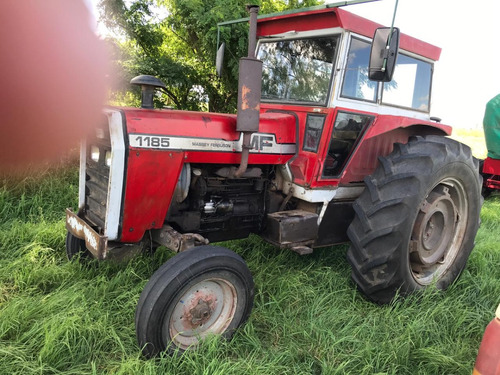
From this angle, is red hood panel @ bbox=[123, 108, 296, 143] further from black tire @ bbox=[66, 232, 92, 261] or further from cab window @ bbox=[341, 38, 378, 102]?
black tire @ bbox=[66, 232, 92, 261]

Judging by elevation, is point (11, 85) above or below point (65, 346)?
above

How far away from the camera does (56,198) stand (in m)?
4.48

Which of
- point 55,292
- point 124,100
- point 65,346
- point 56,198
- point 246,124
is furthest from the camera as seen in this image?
point 124,100

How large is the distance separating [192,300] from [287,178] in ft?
4.02

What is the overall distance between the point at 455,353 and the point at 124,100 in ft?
17.3

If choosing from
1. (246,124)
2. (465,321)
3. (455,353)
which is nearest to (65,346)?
(246,124)

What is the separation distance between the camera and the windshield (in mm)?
2854

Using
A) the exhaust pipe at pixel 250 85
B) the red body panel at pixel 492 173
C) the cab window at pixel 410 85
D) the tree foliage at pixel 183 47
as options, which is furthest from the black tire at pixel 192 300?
the red body panel at pixel 492 173

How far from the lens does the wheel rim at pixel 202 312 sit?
226 centimetres

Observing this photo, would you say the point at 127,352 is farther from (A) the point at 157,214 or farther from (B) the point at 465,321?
(B) the point at 465,321

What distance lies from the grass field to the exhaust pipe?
131 cm

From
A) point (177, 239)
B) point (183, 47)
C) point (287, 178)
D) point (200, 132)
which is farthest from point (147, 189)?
point (183, 47)

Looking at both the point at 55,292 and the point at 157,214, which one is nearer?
the point at 157,214

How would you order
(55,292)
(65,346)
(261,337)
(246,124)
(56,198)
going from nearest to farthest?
(65,346), (246,124), (261,337), (55,292), (56,198)
